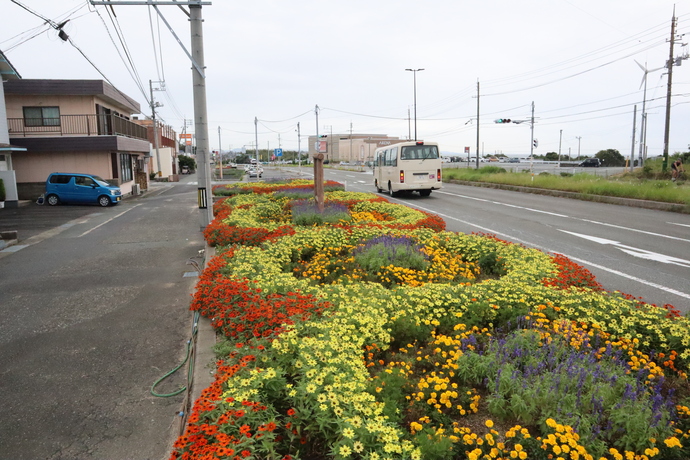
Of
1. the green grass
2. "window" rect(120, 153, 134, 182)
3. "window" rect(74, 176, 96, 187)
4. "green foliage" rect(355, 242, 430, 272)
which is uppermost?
"window" rect(120, 153, 134, 182)

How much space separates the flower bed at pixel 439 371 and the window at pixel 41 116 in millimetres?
25598

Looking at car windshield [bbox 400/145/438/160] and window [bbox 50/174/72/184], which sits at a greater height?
car windshield [bbox 400/145/438/160]

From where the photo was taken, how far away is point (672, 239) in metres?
10.7

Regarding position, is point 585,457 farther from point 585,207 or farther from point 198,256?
point 585,207

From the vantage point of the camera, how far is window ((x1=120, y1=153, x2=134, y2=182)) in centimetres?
2954

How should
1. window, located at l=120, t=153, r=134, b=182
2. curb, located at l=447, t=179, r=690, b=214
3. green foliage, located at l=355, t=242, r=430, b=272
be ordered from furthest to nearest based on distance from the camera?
1. window, located at l=120, t=153, r=134, b=182
2. curb, located at l=447, t=179, r=690, b=214
3. green foliage, located at l=355, t=242, r=430, b=272

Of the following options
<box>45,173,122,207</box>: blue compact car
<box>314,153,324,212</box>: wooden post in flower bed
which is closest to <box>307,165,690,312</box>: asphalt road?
<box>314,153,324,212</box>: wooden post in flower bed

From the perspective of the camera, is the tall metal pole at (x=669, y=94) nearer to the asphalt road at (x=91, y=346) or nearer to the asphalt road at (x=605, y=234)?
the asphalt road at (x=605, y=234)

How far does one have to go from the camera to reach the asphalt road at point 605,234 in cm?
728

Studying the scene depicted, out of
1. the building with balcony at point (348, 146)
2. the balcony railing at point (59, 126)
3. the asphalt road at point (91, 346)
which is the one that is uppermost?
the building with balcony at point (348, 146)

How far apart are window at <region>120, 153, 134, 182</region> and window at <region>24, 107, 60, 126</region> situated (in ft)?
14.3

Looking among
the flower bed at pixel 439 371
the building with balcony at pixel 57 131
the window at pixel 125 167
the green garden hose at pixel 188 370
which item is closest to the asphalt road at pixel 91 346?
the green garden hose at pixel 188 370

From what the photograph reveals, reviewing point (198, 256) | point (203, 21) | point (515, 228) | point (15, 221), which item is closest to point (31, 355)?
point (198, 256)

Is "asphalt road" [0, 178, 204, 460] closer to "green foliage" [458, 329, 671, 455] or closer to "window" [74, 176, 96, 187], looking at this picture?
"green foliage" [458, 329, 671, 455]
